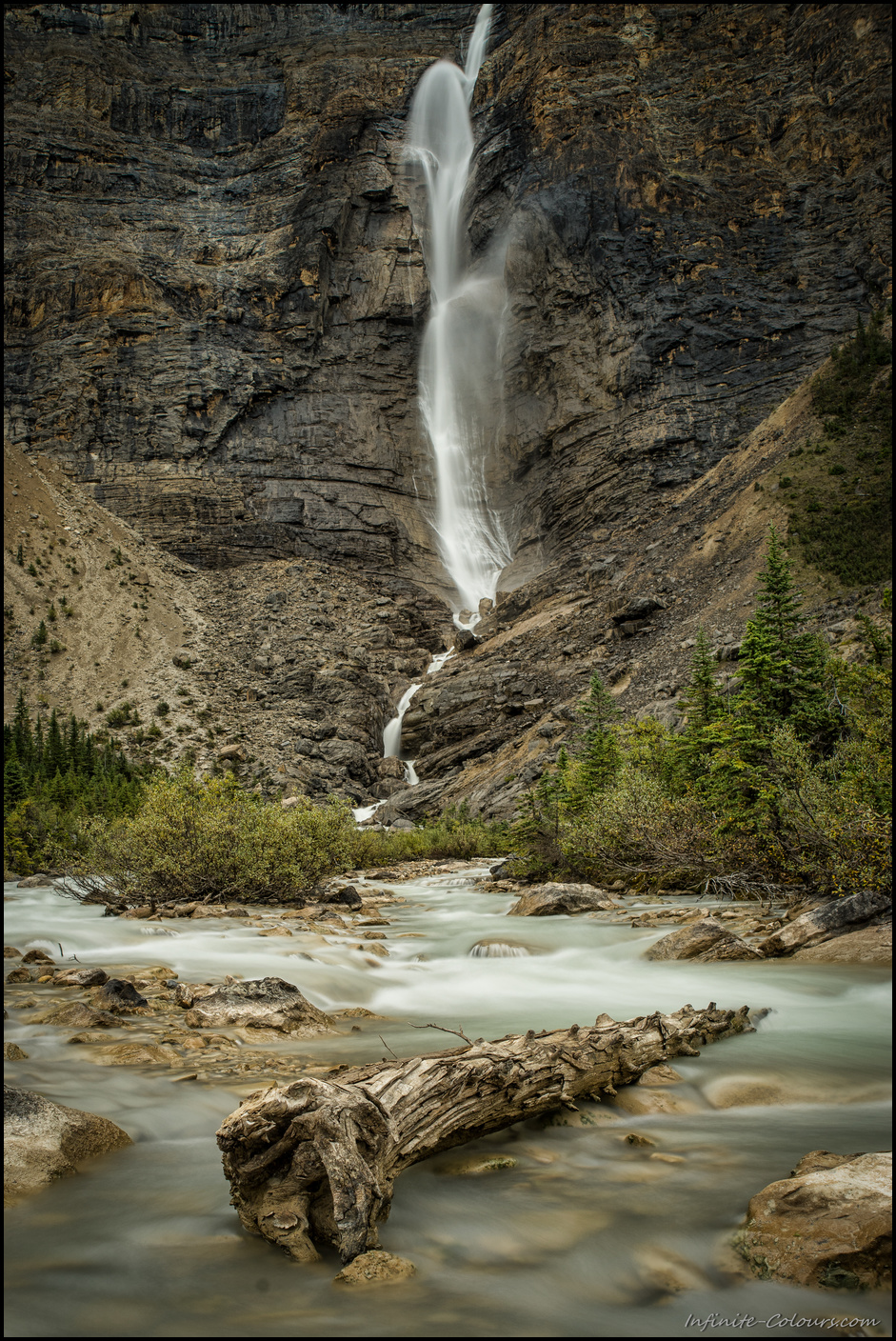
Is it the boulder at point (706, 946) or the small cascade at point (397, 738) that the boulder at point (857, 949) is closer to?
the boulder at point (706, 946)

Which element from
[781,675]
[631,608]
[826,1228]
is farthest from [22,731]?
[826,1228]

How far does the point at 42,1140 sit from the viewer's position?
153 inches

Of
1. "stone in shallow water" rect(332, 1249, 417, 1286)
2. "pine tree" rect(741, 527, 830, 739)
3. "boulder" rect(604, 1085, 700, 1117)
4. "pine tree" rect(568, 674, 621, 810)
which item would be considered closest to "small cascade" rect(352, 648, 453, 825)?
"pine tree" rect(568, 674, 621, 810)

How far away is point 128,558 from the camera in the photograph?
55.8m

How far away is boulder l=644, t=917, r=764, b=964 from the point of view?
8.16 metres

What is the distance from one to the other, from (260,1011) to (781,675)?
11291mm

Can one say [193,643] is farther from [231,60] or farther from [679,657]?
[231,60]

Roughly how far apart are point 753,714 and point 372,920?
305 inches

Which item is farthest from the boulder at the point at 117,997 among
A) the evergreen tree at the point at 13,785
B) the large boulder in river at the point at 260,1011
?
the evergreen tree at the point at 13,785

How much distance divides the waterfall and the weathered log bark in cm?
5702

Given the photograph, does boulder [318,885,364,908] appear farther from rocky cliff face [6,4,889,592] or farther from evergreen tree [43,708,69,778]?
rocky cliff face [6,4,889,592]

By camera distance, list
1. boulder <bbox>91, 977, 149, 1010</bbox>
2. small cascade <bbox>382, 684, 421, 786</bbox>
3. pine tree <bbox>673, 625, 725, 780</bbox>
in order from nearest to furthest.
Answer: boulder <bbox>91, 977, 149, 1010</bbox> < pine tree <bbox>673, 625, 725, 780</bbox> < small cascade <bbox>382, 684, 421, 786</bbox>

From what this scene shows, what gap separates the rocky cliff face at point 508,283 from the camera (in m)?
58.1

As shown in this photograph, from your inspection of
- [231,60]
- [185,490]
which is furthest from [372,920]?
[231,60]
